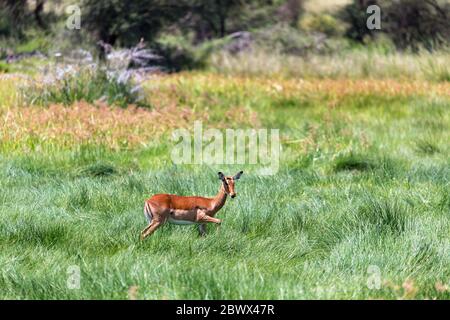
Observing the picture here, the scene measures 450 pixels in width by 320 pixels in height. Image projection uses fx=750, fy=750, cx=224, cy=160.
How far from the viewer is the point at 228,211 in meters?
4.90

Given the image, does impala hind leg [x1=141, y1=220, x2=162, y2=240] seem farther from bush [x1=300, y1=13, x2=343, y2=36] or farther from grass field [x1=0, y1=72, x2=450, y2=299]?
bush [x1=300, y1=13, x2=343, y2=36]

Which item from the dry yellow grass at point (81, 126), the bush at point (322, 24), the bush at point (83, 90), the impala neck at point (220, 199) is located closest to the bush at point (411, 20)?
the bush at point (322, 24)

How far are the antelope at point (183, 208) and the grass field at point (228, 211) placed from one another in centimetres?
20

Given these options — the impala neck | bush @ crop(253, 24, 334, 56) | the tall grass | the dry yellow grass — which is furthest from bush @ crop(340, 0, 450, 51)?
the impala neck

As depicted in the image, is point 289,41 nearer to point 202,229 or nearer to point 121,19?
point 121,19

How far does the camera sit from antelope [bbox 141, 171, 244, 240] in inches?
157

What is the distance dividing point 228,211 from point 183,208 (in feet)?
2.94

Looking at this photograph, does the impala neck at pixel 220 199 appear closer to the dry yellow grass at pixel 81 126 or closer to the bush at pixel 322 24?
the dry yellow grass at pixel 81 126

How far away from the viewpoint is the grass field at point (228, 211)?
362 cm

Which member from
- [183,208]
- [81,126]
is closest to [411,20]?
[81,126]

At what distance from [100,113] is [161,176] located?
2.84 m
